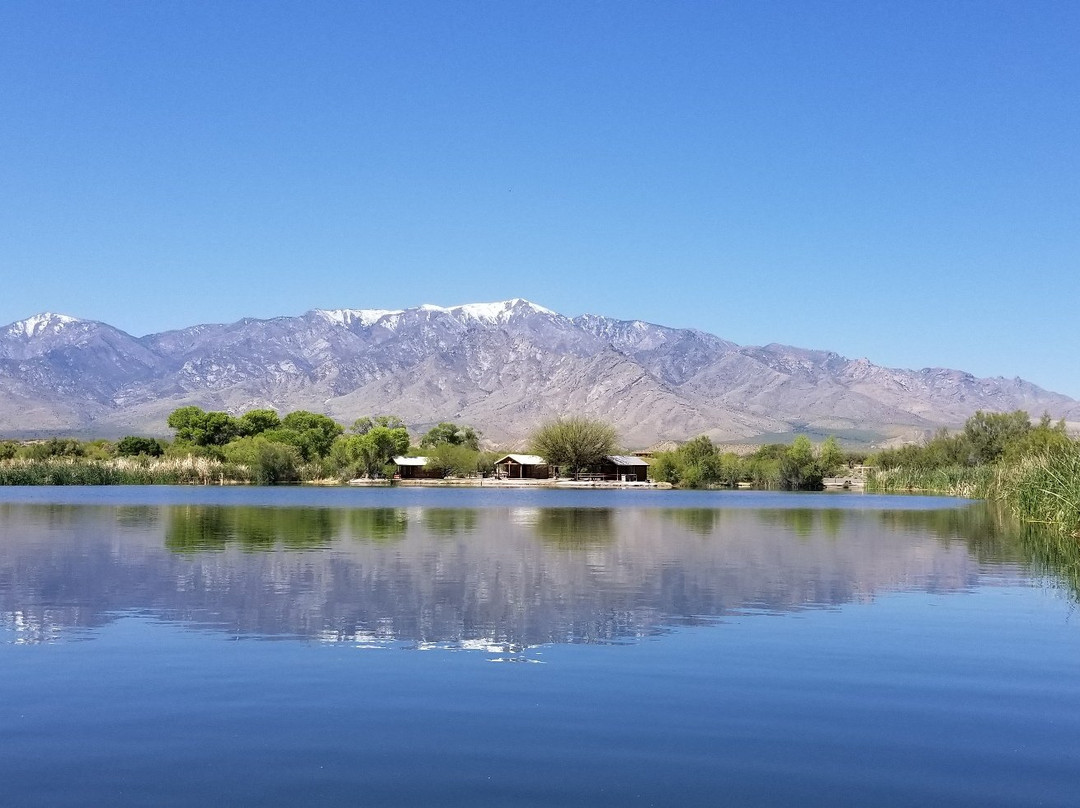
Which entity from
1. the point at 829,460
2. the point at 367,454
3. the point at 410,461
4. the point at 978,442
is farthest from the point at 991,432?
the point at 410,461

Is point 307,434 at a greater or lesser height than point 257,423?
lesser

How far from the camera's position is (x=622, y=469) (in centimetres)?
13912

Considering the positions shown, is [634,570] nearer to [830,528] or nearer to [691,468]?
[830,528]

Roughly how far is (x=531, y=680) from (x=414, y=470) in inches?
4910

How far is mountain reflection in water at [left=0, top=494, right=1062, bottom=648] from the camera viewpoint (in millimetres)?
16812

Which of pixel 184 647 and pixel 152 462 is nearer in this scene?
pixel 184 647

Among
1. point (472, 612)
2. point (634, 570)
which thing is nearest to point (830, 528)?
point (634, 570)

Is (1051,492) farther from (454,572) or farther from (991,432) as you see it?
(991,432)

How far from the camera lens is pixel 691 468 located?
12800 cm

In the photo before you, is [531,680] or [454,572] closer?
[531,680]

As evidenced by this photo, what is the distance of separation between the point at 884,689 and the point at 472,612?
7194mm

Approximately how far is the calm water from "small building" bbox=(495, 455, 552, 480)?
10837 cm

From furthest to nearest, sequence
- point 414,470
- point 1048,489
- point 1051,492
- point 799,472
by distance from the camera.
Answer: point 414,470
point 799,472
point 1048,489
point 1051,492

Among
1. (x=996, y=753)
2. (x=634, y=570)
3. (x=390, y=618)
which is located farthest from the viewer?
(x=634, y=570)
